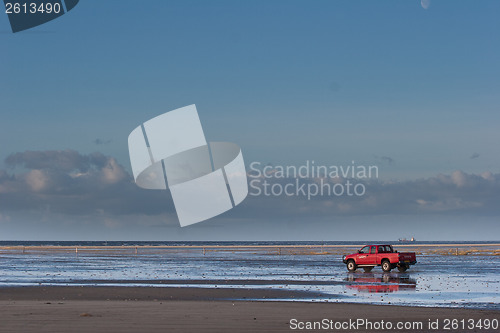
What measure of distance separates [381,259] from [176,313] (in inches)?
1054

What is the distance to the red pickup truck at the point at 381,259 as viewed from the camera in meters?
41.1

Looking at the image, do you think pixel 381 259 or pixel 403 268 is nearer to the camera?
pixel 403 268

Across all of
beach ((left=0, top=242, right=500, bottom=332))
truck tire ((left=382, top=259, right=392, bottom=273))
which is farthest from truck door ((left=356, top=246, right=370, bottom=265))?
beach ((left=0, top=242, right=500, bottom=332))

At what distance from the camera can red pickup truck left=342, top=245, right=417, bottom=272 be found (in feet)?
135

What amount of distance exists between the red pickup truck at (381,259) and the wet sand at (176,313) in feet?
63.6

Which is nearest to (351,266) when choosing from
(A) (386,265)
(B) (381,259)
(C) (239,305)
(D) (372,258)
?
(D) (372,258)

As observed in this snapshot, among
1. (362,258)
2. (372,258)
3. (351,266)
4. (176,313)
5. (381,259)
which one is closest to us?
(176,313)

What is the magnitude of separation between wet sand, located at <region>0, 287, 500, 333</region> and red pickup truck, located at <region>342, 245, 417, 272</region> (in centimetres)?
1939

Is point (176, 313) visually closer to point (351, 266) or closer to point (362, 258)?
point (351, 266)

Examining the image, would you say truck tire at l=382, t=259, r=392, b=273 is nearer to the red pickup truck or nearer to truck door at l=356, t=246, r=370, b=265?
the red pickup truck

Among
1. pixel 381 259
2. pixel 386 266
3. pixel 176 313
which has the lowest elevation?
pixel 176 313

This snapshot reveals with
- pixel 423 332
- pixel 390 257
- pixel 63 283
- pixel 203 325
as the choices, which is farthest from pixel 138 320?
pixel 390 257

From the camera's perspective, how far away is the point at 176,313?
1748cm

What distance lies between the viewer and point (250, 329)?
47.8 ft
